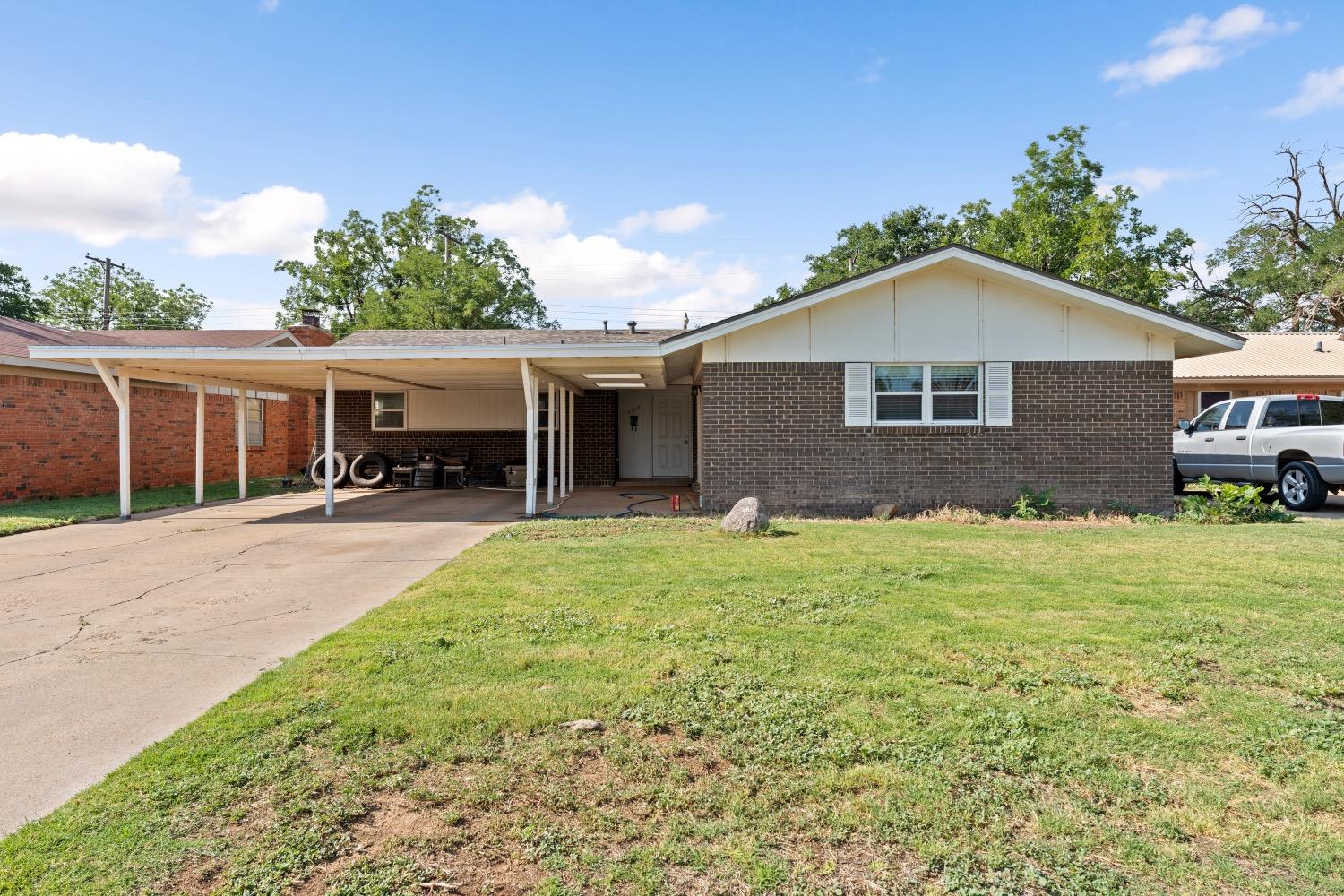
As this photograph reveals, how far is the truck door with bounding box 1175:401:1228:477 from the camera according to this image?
44.6ft

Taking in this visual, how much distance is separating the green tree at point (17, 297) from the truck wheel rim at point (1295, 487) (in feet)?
179

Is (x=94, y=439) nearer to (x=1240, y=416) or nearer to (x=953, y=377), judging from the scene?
(x=953, y=377)

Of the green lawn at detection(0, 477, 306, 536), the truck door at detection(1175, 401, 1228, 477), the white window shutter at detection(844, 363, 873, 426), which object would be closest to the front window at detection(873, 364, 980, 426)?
the white window shutter at detection(844, 363, 873, 426)

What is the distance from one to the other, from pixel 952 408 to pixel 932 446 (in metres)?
0.70

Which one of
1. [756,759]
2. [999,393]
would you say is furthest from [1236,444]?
[756,759]

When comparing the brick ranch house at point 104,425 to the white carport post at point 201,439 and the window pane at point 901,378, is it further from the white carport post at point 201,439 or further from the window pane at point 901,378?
the window pane at point 901,378

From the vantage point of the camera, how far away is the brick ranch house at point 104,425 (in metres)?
13.9

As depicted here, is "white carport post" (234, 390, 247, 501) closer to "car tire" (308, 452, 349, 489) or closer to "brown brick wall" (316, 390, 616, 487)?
"car tire" (308, 452, 349, 489)

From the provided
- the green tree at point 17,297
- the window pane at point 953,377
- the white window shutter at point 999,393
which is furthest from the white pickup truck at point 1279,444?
the green tree at point 17,297

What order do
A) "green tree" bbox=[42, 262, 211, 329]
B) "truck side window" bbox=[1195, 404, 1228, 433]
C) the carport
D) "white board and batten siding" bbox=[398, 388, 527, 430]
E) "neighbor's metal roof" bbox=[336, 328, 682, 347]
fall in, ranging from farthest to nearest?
"green tree" bbox=[42, 262, 211, 329]
"white board and batten siding" bbox=[398, 388, 527, 430]
"neighbor's metal roof" bbox=[336, 328, 682, 347]
"truck side window" bbox=[1195, 404, 1228, 433]
the carport

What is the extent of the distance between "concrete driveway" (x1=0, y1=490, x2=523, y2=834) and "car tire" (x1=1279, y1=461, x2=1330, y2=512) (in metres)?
13.2

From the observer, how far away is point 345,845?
8.00 feet

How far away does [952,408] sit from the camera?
11.4 metres

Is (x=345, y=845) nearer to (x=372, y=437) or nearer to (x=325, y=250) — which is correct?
(x=372, y=437)
